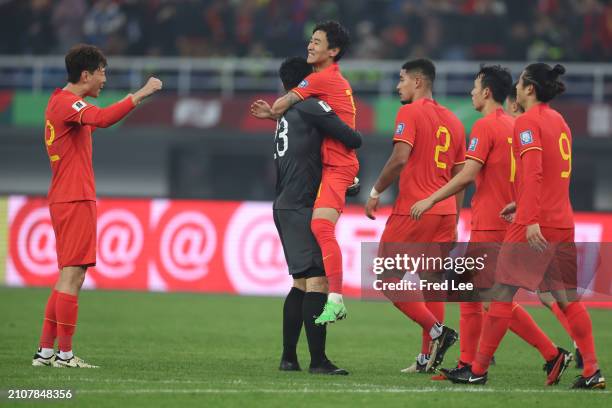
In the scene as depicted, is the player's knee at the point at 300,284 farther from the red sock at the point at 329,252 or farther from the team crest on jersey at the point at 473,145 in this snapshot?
the team crest on jersey at the point at 473,145

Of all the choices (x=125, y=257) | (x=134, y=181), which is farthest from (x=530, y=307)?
(x=134, y=181)

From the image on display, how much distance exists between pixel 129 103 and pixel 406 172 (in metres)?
2.13

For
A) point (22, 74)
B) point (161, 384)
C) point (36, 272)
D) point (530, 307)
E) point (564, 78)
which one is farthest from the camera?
point (22, 74)

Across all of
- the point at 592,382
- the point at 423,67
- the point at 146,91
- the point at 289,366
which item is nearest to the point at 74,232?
the point at 146,91

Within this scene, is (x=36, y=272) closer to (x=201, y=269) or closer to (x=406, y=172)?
(x=201, y=269)

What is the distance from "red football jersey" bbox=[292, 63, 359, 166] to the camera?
27.6 feet

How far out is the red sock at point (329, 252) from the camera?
817 centimetres

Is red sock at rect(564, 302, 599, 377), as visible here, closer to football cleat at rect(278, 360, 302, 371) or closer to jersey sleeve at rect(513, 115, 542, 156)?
jersey sleeve at rect(513, 115, 542, 156)

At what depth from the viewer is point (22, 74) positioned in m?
23.2

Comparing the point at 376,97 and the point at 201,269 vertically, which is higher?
the point at 376,97

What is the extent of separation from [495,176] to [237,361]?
2.53 m

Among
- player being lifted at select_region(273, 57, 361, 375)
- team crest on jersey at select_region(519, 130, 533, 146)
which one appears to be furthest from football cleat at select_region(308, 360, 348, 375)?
team crest on jersey at select_region(519, 130, 533, 146)

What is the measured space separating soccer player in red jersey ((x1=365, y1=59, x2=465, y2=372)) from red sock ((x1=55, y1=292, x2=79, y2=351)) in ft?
7.46

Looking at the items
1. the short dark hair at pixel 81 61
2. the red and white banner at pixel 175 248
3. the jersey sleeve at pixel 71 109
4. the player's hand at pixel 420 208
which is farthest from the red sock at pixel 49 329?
the red and white banner at pixel 175 248
